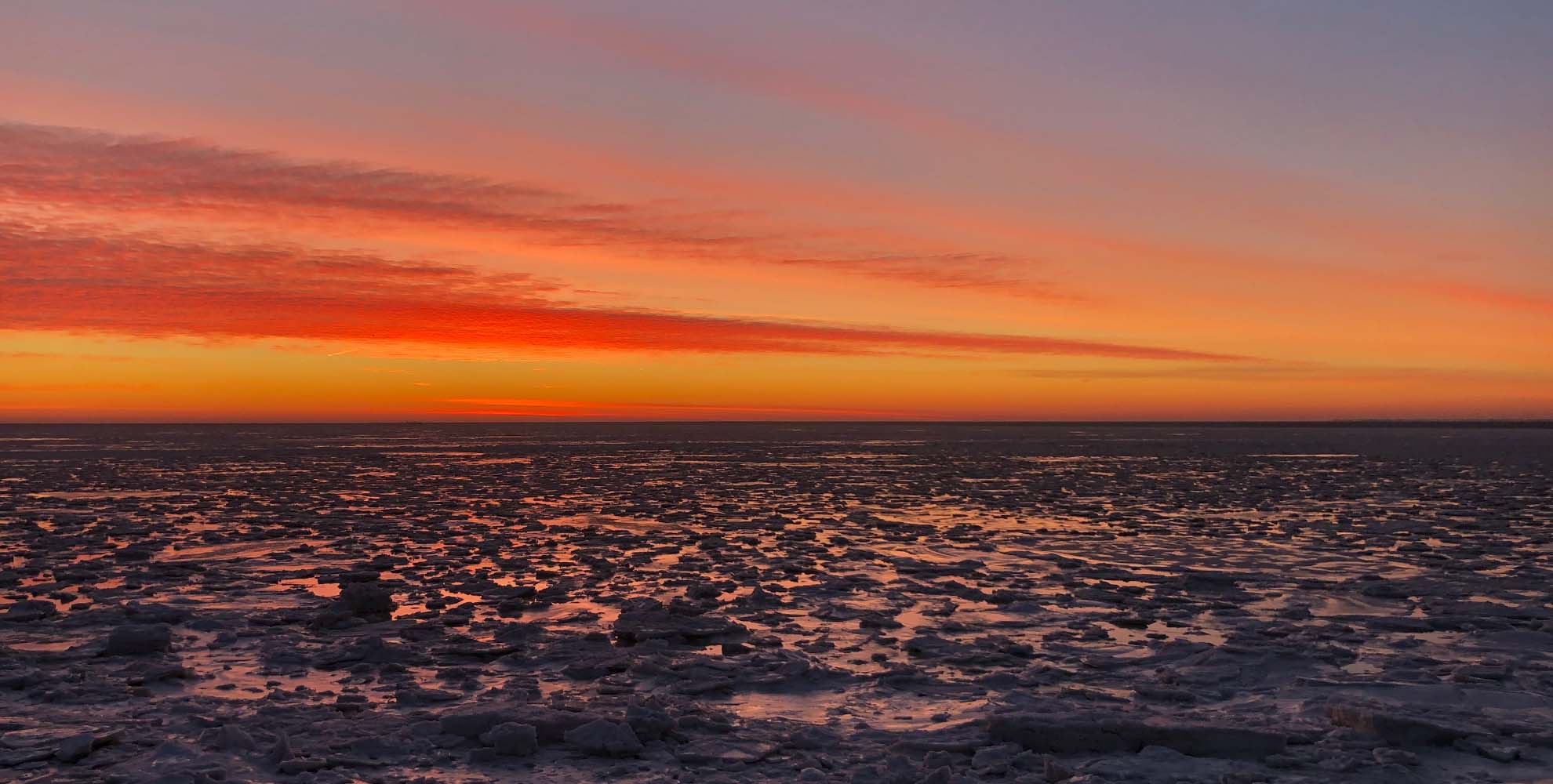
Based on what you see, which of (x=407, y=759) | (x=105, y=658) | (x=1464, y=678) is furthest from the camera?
(x=105, y=658)

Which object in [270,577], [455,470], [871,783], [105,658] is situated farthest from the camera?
[455,470]

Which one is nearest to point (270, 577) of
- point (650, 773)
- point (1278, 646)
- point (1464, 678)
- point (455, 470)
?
point (650, 773)

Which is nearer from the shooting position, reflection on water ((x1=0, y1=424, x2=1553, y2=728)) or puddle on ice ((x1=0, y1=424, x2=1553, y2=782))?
puddle on ice ((x1=0, y1=424, x2=1553, y2=782))

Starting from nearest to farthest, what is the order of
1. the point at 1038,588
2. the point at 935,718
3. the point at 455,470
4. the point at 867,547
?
the point at 935,718 < the point at 1038,588 < the point at 867,547 < the point at 455,470

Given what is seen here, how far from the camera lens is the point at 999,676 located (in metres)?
7.25

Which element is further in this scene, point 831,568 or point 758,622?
point 831,568

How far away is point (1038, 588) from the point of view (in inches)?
426

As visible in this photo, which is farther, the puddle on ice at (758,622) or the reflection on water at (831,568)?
the reflection on water at (831,568)

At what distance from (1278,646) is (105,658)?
338 inches

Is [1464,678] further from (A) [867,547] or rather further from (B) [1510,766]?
(A) [867,547]

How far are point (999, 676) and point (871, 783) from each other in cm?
231

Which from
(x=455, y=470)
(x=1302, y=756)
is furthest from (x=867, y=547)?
(x=455, y=470)

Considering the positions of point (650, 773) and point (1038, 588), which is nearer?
point (650, 773)

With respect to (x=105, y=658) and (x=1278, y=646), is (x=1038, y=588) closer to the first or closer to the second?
(x=1278, y=646)
